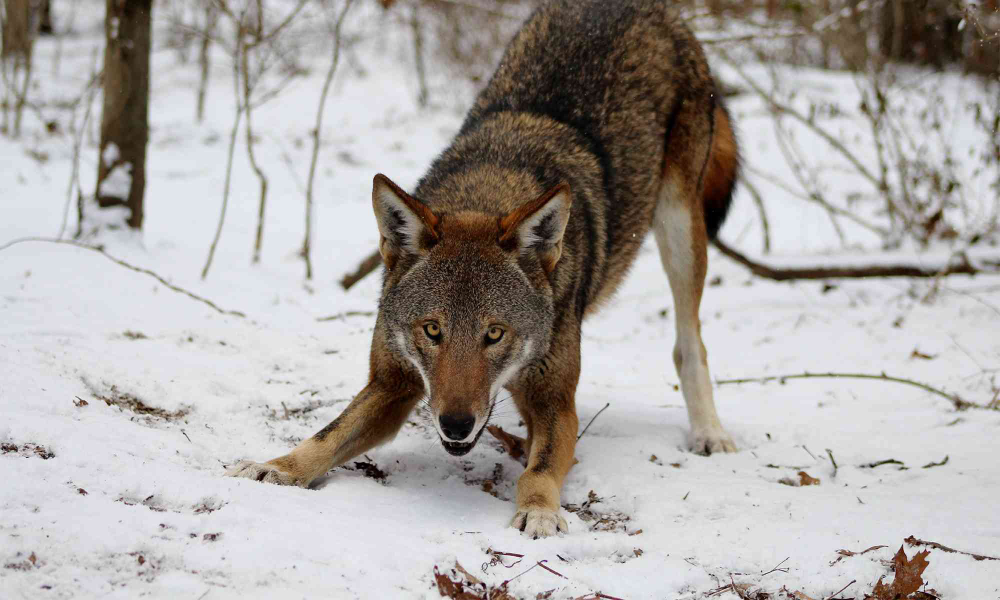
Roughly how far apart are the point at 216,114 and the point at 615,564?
1255 centimetres

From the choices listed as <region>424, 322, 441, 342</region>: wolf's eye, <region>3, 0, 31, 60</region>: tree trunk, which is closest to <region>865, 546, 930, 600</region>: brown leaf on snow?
<region>424, 322, 441, 342</region>: wolf's eye

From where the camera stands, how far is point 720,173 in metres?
6.01

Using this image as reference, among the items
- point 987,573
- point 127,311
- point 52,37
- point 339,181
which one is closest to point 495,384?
point 987,573

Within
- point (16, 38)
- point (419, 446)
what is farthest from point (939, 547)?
point (16, 38)

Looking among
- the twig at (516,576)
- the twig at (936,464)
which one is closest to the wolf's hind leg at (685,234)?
the twig at (936,464)

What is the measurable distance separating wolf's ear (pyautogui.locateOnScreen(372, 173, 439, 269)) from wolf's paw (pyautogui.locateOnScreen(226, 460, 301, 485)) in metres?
1.04

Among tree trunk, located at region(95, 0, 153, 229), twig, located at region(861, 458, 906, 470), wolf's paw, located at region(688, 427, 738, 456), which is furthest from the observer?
tree trunk, located at region(95, 0, 153, 229)

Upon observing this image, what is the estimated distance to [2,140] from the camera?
11188 mm

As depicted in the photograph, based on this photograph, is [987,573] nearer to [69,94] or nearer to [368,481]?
[368,481]

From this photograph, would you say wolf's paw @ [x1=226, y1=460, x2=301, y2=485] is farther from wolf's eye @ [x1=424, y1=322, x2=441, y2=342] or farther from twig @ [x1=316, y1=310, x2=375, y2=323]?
twig @ [x1=316, y1=310, x2=375, y2=323]

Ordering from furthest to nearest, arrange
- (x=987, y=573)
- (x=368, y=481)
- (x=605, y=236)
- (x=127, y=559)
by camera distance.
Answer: (x=605, y=236)
(x=368, y=481)
(x=987, y=573)
(x=127, y=559)

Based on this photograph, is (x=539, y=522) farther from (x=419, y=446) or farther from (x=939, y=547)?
(x=939, y=547)

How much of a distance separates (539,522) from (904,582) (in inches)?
49.4

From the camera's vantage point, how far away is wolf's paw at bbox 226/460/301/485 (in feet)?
11.1
